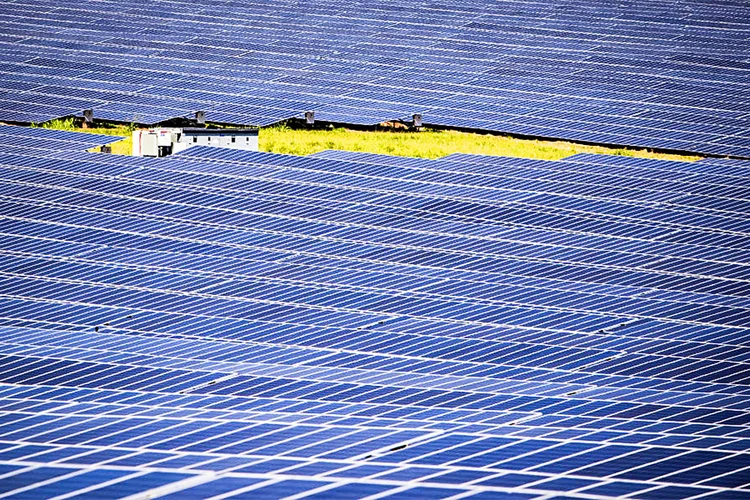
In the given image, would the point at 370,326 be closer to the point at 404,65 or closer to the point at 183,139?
the point at 183,139

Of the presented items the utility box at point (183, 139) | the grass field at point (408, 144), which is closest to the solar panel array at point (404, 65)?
the grass field at point (408, 144)

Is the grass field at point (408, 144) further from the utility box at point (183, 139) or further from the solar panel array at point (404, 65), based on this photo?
the utility box at point (183, 139)

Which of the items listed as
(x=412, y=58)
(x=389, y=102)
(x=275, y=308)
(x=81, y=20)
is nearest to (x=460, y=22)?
(x=412, y=58)

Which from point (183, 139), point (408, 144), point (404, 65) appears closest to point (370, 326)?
point (183, 139)

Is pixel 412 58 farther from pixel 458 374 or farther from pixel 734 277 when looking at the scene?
pixel 458 374

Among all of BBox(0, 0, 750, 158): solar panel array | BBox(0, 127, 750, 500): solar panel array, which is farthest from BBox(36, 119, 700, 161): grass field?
BBox(0, 127, 750, 500): solar panel array

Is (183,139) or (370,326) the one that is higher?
(183,139)
